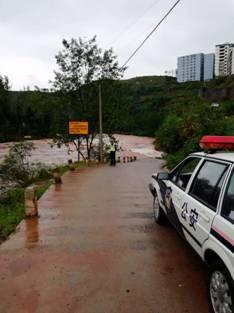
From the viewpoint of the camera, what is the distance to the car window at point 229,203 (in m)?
3.12

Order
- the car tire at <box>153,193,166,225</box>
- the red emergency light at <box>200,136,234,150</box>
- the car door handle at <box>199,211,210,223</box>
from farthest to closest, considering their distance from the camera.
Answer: the car tire at <box>153,193,166,225</box> < the red emergency light at <box>200,136,234,150</box> < the car door handle at <box>199,211,210,223</box>

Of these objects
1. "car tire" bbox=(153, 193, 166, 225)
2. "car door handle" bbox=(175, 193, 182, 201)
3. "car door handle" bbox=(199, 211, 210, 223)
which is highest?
"car door handle" bbox=(199, 211, 210, 223)

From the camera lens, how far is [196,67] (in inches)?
3927

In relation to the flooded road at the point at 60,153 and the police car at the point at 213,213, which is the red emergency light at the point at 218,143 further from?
the flooded road at the point at 60,153

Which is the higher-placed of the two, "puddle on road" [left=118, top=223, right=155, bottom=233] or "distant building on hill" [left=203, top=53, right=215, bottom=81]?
"distant building on hill" [left=203, top=53, right=215, bottom=81]

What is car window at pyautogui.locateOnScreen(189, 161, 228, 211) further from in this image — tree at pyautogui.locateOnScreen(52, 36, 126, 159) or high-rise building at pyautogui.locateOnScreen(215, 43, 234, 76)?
high-rise building at pyautogui.locateOnScreen(215, 43, 234, 76)

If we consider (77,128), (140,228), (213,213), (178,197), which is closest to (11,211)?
(140,228)

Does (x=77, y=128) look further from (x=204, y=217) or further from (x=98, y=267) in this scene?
(x=204, y=217)

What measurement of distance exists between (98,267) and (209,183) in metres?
1.89

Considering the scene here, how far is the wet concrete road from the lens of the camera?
12.0 feet

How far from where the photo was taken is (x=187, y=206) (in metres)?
4.22

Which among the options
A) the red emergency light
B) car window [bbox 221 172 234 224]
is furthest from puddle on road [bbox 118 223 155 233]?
car window [bbox 221 172 234 224]

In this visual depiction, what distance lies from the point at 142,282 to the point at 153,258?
823 mm

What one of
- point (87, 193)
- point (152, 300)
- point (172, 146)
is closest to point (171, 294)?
point (152, 300)
